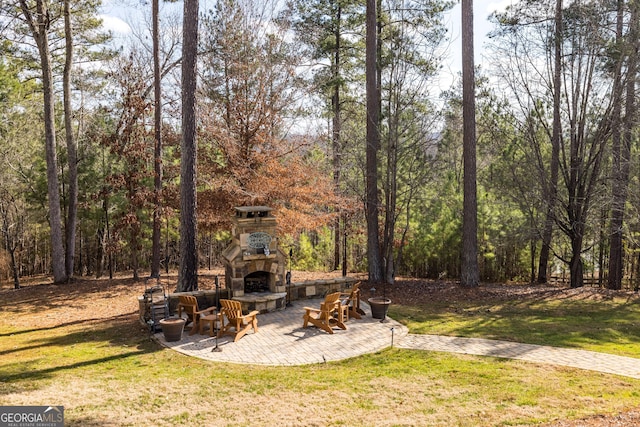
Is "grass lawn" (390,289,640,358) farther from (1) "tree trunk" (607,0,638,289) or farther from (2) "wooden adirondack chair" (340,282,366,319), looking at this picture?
(1) "tree trunk" (607,0,638,289)

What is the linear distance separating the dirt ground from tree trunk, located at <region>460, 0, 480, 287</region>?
2.61ft

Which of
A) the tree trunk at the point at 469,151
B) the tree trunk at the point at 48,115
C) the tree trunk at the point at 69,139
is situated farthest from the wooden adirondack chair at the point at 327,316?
the tree trunk at the point at 69,139

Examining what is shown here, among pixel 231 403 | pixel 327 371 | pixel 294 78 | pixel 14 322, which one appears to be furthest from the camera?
pixel 294 78

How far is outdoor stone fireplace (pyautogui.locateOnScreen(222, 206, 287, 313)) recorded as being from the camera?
9859 millimetres

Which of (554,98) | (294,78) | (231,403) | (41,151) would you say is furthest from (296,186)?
(41,151)

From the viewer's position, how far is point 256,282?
35.0 ft

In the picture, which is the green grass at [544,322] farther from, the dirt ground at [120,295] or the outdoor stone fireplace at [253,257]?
the outdoor stone fireplace at [253,257]

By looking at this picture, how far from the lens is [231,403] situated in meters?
5.37

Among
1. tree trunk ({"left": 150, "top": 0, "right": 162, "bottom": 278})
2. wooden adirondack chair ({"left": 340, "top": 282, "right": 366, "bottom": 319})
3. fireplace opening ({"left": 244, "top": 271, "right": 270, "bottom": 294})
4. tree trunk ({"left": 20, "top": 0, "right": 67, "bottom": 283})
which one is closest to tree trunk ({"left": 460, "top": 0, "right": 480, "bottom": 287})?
wooden adirondack chair ({"left": 340, "top": 282, "right": 366, "bottom": 319})

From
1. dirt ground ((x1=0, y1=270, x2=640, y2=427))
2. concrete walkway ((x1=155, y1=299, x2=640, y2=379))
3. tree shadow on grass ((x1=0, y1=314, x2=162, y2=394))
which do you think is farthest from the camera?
dirt ground ((x1=0, y1=270, x2=640, y2=427))

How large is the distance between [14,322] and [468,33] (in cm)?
1482

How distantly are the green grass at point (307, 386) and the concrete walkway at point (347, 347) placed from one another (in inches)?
12.3

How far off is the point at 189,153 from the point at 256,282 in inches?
147

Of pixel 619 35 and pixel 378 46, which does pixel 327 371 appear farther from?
pixel 619 35
